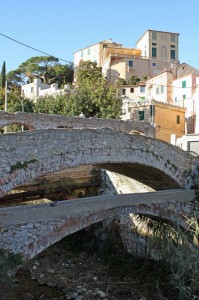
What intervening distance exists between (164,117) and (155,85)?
7.85m

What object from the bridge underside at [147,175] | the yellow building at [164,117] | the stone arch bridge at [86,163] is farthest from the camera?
the yellow building at [164,117]

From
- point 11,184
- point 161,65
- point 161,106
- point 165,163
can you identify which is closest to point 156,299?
point 165,163

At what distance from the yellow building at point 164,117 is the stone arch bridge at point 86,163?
18749mm

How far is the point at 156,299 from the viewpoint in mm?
8688

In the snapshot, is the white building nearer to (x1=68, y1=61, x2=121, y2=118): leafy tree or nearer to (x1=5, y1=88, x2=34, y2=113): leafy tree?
(x1=5, y1=88, x2=34, y2=113): leafy tree

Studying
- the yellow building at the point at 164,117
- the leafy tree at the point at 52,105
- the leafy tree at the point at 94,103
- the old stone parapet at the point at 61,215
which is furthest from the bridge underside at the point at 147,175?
the leafy tree at the point at 52,105

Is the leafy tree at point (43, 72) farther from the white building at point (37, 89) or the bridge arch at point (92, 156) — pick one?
the bridge arch at point (92, 156)

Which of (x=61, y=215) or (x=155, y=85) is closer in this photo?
(x=61, y=215)

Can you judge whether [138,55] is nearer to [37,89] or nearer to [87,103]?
[37,89]

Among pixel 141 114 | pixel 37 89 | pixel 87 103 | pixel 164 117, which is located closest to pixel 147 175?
pixel 164 117

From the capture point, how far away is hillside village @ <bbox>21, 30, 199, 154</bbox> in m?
30.5

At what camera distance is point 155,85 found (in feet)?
123

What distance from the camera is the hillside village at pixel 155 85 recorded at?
100 feet

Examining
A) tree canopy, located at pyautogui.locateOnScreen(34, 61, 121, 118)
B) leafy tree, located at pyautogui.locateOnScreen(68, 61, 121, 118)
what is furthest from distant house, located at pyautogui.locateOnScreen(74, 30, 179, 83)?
leafy tree, located at pyautogui.locateOnScreen(68, 61, 121, 118)
